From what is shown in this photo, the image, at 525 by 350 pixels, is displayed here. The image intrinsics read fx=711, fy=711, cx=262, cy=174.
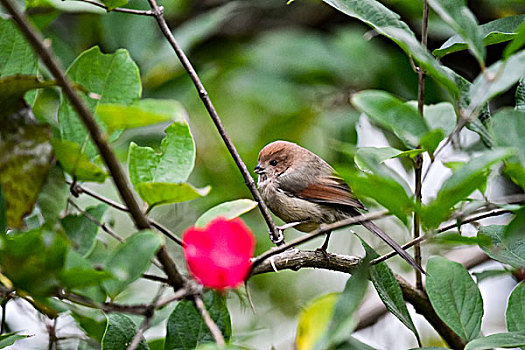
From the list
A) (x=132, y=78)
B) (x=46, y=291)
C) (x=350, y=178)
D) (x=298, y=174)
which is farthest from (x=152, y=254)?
(x=298, y=174)

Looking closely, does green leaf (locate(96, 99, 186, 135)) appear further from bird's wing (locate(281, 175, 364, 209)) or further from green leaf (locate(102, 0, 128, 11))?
bird's wing (locate(281, 175, 364, 209))

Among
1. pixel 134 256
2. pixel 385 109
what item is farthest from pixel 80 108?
pixel 385 109

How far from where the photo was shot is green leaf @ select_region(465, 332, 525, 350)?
0.98m

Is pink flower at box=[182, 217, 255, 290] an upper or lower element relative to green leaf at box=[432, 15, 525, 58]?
lower

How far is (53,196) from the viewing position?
98 centimetres

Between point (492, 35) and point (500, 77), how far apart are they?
280 millimetres

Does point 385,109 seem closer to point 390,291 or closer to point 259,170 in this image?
point 390,291

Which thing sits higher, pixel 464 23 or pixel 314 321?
pixel 464 23

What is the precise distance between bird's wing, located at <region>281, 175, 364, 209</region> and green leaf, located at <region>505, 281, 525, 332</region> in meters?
1.01

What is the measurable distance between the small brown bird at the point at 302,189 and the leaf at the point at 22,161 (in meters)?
1.33

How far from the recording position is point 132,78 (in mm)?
1115

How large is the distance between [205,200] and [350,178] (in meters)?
1.72

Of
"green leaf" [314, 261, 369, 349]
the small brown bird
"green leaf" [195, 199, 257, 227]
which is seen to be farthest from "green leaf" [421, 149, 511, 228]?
the small brown bird

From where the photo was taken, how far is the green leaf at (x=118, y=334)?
1058 mm
